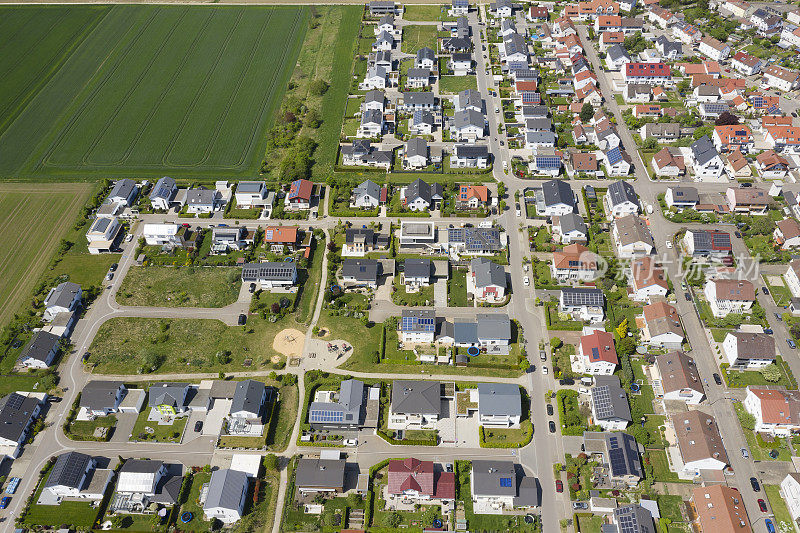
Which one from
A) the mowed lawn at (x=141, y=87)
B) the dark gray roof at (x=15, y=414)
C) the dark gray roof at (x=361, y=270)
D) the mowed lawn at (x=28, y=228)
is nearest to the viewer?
the dark gray roof at (x=15, y=414)

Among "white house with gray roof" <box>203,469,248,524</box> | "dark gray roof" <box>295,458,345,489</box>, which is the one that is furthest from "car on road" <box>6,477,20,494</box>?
"dark gray roof" <box>295,458,345,489</box>

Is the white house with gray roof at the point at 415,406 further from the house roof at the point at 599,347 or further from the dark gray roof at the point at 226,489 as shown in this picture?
the house roof at the point at 599,347

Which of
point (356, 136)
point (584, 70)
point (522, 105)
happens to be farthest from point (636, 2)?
point (356, 136)

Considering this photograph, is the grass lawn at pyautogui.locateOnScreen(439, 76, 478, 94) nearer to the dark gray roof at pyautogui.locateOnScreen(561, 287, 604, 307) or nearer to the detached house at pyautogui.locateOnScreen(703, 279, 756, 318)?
the dark gray roof at pyautogui.locateOnScreen(561, 287, 604, 307)

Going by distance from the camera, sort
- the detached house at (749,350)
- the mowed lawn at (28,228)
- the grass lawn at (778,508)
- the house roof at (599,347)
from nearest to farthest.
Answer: the grass lawn at (778,508) → the detached house at (749,350) → the house roof at (599,347) → the mowed lawn at (28,228)

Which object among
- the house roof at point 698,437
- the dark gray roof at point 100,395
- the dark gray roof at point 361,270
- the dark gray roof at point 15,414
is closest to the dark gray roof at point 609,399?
the house roof at point 698,437

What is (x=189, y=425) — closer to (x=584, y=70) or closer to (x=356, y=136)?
(x=356, y=136)

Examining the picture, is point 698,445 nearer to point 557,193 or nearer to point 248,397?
point 557,193

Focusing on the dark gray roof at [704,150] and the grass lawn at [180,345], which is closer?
the grass lawn at [180,345]
